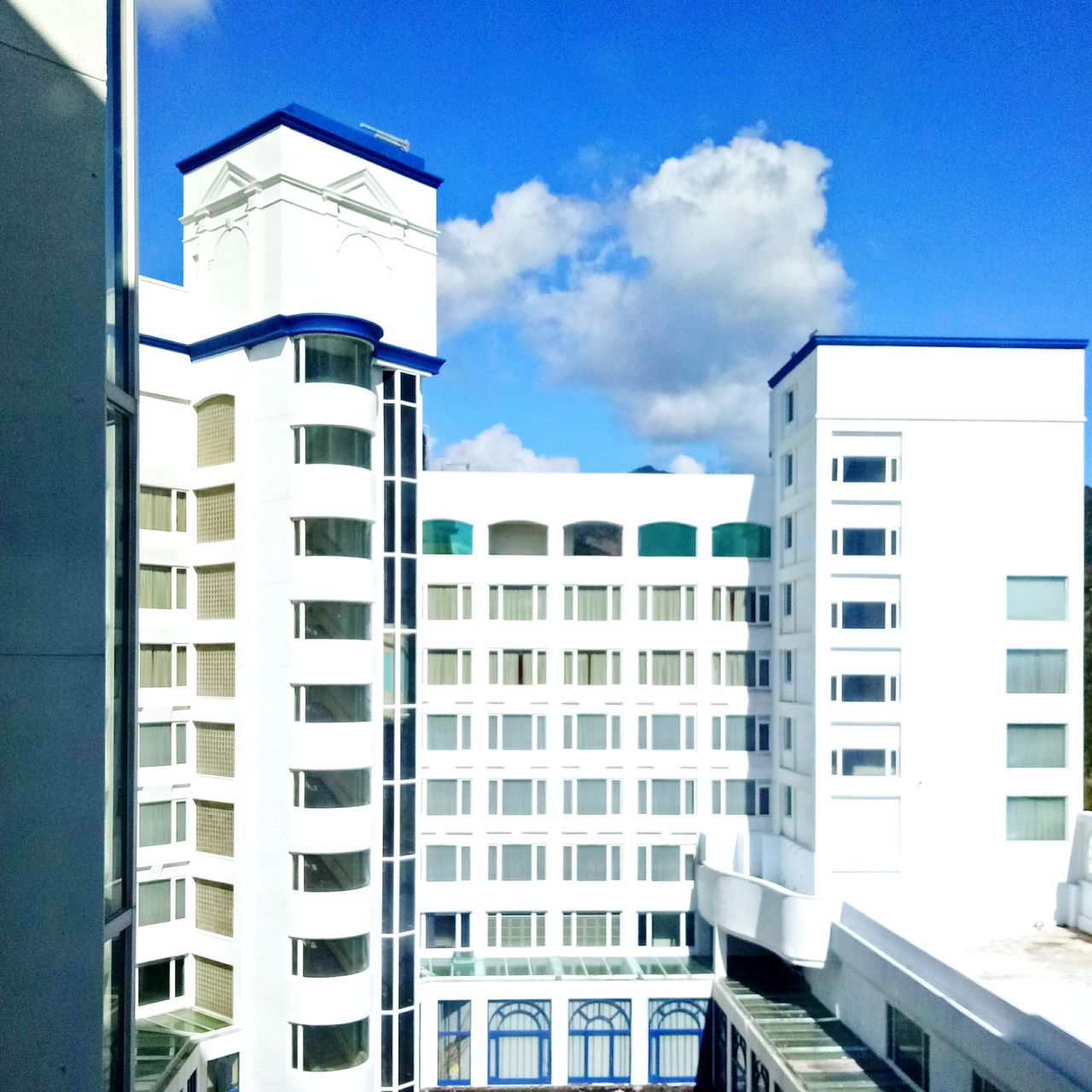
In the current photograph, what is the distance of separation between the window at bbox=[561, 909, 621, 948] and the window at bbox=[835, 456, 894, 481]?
16.1 m

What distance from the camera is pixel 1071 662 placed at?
28.4m

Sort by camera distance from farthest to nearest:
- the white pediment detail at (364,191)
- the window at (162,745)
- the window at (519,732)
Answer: the window at (519,732), the window at (162,745), the white pediment detail at (364,191)

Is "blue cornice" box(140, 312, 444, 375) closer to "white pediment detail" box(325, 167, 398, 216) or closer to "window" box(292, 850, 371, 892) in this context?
"white pediment detail" box(325, 167, 398, 216)

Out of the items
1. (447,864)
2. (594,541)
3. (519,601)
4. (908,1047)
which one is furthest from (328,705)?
(908,1047)

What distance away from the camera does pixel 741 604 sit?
34.0 m

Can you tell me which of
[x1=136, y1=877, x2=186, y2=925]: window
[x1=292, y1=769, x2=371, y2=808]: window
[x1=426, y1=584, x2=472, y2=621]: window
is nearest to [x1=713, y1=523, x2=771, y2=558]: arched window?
[x1=426, y1=584, x2=472, y2=621]: window

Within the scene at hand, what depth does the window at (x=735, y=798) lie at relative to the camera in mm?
33812

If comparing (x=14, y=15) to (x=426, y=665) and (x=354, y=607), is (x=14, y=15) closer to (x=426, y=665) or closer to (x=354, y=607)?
(x=354, y=607)

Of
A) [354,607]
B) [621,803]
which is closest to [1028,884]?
[621,803]

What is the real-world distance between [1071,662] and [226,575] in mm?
22928

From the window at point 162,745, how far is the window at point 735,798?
16850 mm

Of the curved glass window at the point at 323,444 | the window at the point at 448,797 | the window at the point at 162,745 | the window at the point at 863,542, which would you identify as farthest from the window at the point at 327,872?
the window at the point at 863,542

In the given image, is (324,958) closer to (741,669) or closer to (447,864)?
(447,864)

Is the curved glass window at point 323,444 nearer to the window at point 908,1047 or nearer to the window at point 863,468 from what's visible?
the window at point 863,468
